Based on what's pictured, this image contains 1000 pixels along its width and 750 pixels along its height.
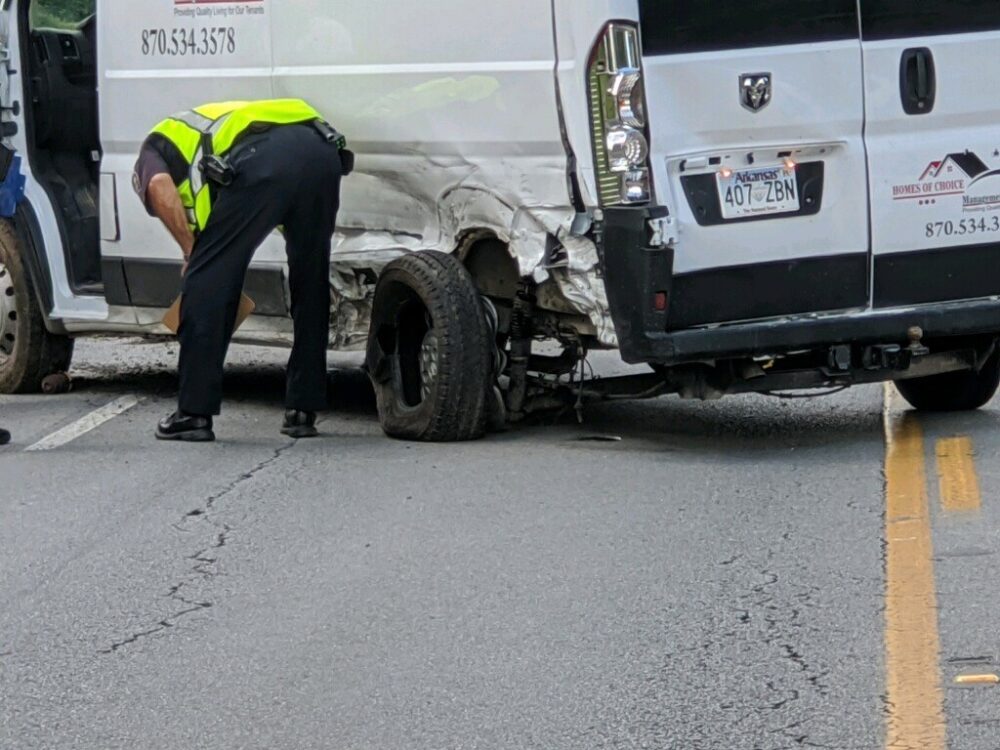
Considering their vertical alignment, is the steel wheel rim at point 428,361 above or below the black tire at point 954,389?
above

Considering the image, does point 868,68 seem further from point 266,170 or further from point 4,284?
point 4,284

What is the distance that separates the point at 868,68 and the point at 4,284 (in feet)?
14.6

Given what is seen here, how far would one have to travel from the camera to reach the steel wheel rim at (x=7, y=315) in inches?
402

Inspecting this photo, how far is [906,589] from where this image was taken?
5.91 meters

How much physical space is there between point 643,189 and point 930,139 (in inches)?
46.8

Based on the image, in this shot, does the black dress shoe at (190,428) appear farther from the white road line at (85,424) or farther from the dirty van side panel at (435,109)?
the dirty van side panel at (435,109)

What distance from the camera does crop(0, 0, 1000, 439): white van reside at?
760 centimetres

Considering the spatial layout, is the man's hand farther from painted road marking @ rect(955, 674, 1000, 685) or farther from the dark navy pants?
painted road marking @ rect(955, 674, 1000, 685)

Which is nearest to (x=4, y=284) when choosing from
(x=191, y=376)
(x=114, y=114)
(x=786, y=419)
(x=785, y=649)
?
(x=114, y=114)

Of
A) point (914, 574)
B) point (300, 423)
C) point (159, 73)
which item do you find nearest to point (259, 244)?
point (300, 423)

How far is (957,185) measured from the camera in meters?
8.05

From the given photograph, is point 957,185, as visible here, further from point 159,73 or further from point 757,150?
point 159,73

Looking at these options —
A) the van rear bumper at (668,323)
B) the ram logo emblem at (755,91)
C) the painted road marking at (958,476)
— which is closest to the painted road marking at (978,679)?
the painted road marking at (958,476)

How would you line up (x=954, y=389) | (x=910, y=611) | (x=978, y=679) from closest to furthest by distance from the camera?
1. (x=978, y=679)
2. (x=910, y=611)
3. (x=954, y=389)
